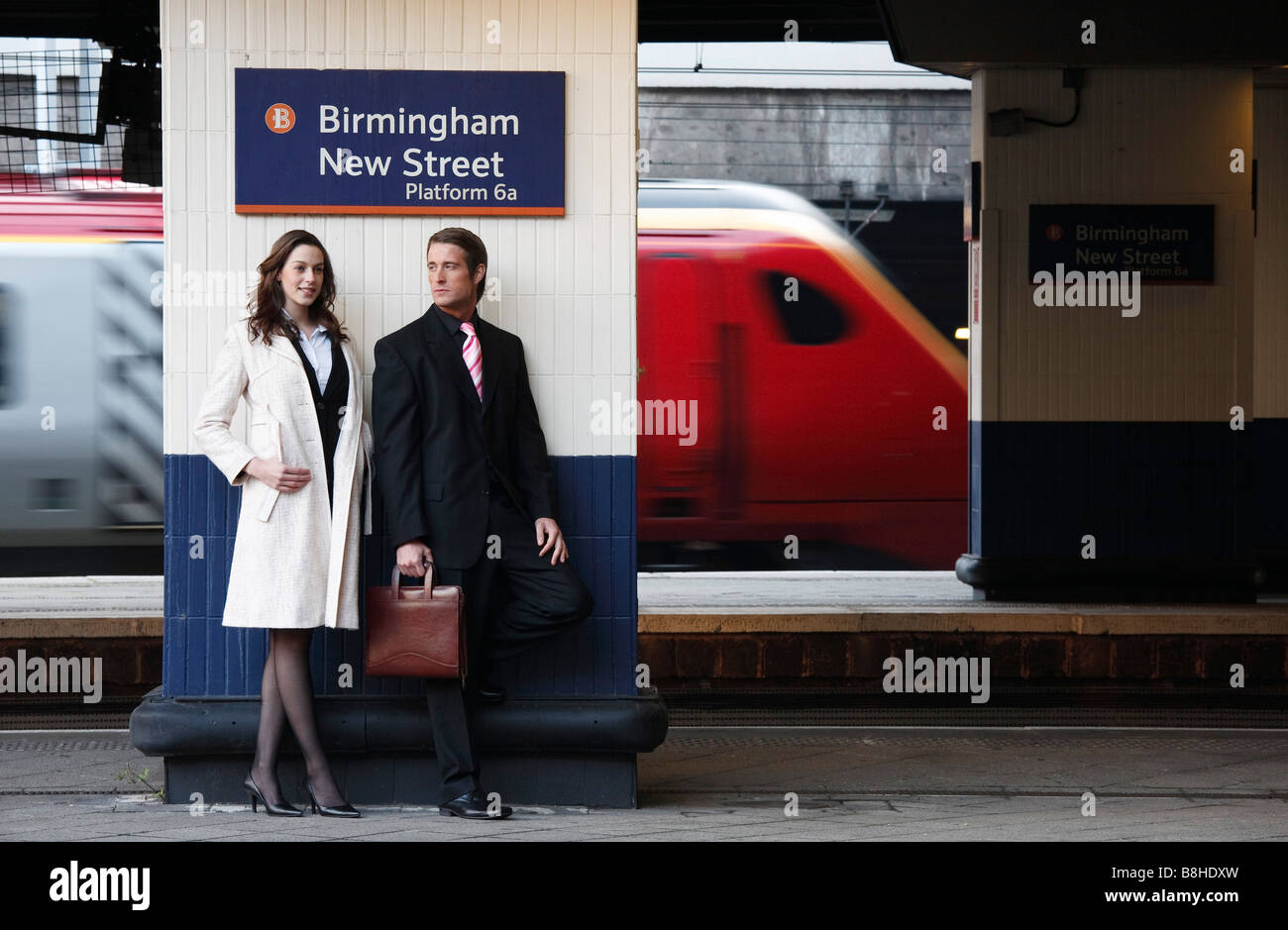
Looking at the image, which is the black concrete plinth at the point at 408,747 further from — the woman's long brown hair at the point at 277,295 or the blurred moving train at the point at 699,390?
the blurred moving train at the point at 699,390

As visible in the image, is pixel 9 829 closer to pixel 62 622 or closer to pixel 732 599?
pixel 62 622

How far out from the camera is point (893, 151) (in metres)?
20.3

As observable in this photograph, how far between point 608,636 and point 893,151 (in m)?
15.3

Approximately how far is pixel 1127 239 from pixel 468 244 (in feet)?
17.8

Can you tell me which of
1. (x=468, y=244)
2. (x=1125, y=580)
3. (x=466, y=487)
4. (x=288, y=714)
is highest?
(x=468, y=244)

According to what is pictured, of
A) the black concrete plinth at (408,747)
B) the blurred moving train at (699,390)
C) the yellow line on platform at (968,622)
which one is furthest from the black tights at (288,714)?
the blurred moving train at (699,390)

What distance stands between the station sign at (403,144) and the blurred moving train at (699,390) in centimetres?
628

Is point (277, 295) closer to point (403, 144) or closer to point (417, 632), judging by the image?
point (403, 144)

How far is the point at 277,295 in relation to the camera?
5727 millimetres

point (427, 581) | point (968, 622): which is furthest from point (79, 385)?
point (427, 581)

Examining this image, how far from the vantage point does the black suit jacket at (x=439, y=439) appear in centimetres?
567

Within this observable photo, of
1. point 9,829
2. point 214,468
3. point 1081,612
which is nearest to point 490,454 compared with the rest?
point 214,468

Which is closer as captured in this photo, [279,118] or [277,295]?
[277,295]

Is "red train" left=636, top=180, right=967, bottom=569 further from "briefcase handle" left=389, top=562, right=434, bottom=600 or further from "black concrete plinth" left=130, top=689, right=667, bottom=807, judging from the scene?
"briefcase handle" left=389, top=562, right=434, bottom=600
